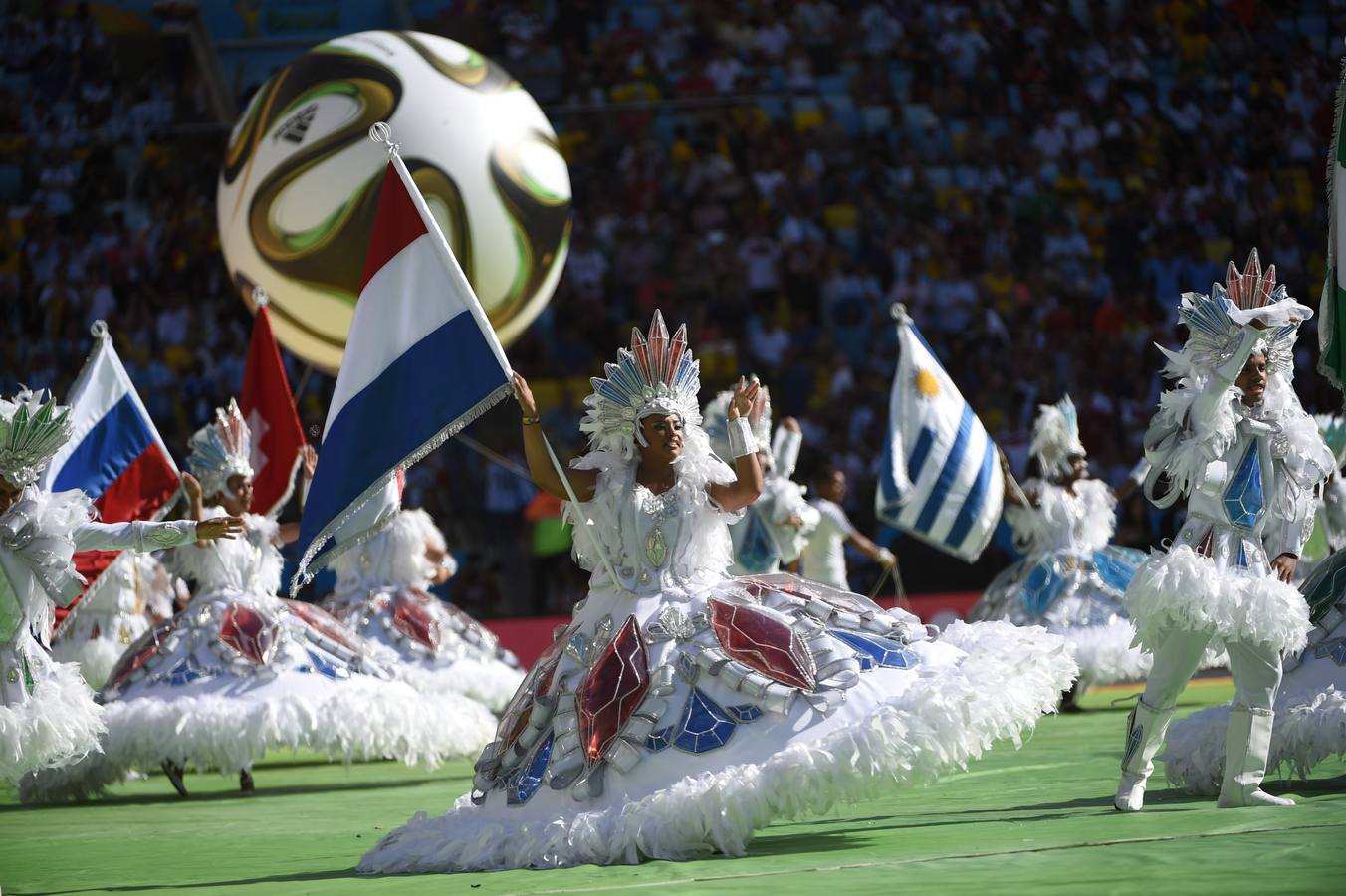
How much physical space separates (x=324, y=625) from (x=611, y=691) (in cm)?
439

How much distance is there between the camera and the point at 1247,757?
647cm

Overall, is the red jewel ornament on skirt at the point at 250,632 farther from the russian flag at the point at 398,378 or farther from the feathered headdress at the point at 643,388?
the feathered headdress at the point at 643,388

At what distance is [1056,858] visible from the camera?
550 cm

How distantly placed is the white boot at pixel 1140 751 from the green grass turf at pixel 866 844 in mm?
101

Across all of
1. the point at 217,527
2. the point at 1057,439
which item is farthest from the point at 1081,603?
the point at 217,527

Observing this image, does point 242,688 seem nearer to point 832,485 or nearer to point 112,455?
point 112,455

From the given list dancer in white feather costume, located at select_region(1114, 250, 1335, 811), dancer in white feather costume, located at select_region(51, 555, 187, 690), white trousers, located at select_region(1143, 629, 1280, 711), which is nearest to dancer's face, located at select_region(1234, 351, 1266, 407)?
dancer in white feather costume, located at select_region(1114, 250, 1335, 811)

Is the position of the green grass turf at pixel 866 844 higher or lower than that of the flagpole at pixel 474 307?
lower

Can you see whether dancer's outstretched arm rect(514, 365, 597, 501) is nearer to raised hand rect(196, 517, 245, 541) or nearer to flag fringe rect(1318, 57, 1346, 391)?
raised hand rect(196, 517, 245, 541)

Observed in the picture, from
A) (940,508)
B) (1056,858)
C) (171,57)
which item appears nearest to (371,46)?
(940,508)

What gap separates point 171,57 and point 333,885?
59.8 ft

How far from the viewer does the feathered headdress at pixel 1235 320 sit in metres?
6.54

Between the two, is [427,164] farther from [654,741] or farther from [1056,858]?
[1056,858]

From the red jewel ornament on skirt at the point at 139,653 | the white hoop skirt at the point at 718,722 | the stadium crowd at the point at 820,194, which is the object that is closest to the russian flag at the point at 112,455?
the red jewel ornament on skirt at the point at 139,653
